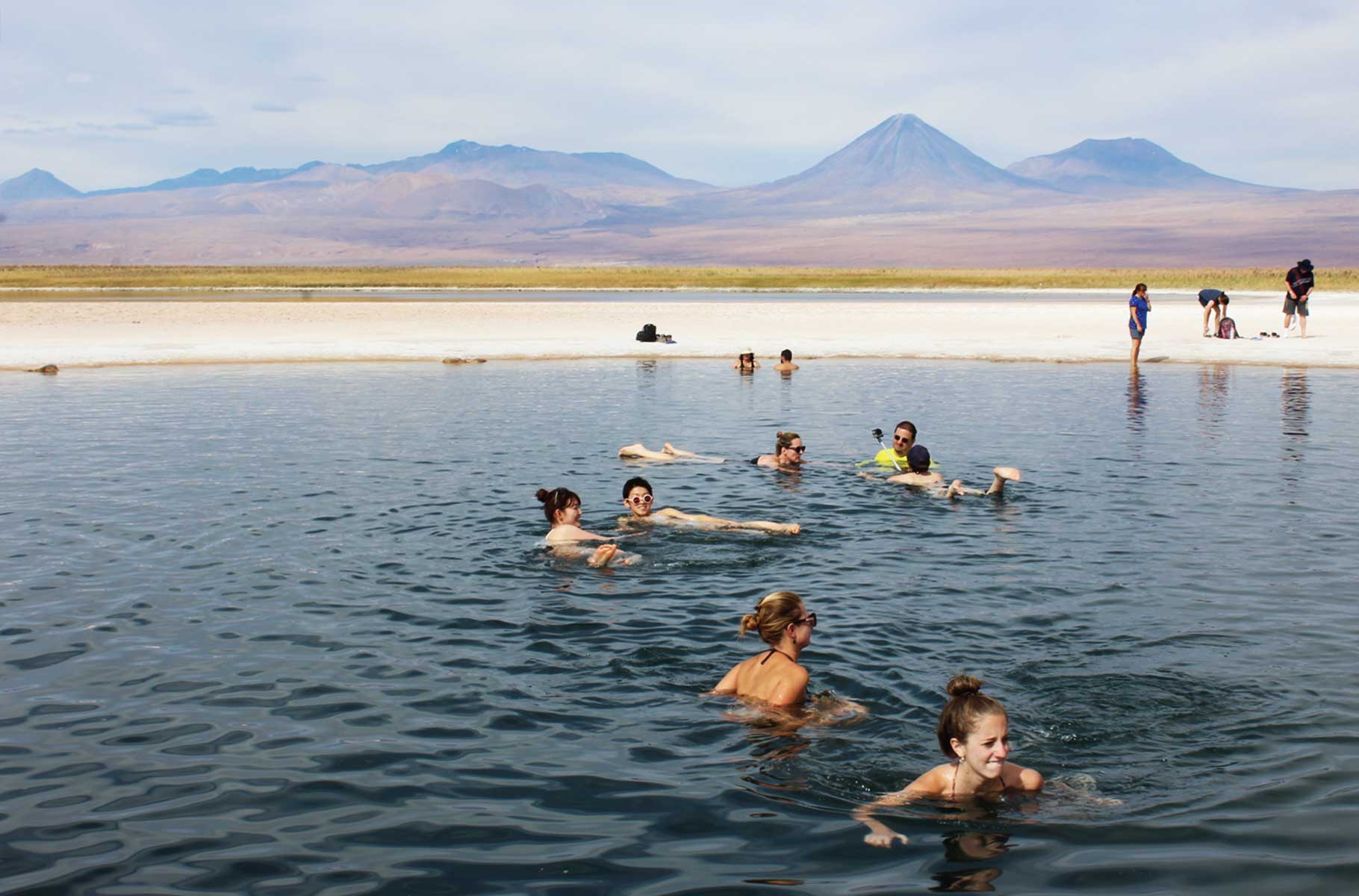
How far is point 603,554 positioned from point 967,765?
21.2 ft

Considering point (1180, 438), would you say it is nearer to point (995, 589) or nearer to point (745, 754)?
point (995, 589)

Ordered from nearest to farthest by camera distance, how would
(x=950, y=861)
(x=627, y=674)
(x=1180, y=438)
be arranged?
(x=950, y=861), (x=627, y=674), (x=1180, y=438)

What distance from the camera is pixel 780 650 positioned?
30.2ft

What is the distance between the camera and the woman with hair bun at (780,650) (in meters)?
8.98

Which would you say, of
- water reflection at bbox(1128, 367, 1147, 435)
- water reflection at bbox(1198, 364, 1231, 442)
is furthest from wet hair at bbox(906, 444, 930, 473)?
water reflection at bbox(1198, 364, 1231, 442)

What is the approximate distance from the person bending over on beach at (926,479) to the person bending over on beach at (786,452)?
1582mm

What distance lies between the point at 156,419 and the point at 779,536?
16.5 meters

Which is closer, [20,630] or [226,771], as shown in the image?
[226,771]

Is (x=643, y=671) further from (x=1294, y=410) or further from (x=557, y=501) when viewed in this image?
(x=1294, y=410)

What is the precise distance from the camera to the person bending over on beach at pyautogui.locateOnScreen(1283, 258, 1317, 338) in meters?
41.5

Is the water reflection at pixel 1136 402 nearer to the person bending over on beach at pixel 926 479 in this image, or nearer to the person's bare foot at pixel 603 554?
the person bending over on beach at pixel 926 479

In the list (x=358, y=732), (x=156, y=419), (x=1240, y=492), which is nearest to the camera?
(x=358, y=732)

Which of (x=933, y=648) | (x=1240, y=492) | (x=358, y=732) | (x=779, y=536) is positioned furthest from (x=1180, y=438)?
(x=358, y=732)

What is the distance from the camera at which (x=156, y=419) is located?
25.3 metres
